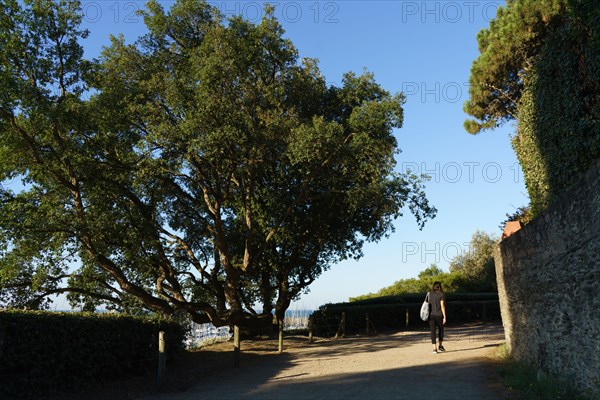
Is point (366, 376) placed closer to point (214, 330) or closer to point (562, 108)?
point (562, 108)

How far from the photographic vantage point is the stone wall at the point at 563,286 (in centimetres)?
640

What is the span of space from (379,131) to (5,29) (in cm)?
1153

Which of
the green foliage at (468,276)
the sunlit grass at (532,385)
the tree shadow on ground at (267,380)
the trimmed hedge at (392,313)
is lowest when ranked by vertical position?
the tree shadow on ground at (267,380)

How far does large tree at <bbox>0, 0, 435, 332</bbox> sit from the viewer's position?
49.4 feet

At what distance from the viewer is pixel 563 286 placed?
7680mm

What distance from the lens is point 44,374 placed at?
30.0 feet

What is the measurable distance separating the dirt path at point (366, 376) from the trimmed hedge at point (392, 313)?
568 cm

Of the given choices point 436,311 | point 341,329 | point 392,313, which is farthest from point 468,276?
point 436,311

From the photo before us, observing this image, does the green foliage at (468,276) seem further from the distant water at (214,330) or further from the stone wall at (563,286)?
the stone wall at (563,286)

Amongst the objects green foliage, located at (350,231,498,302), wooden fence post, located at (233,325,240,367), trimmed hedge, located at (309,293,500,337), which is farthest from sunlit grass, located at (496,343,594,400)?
green foliage, located at (350,231,498,302)

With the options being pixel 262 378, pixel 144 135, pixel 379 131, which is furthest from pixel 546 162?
pixel 144 135

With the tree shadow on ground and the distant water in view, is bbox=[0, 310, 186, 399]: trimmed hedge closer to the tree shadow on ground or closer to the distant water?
the tree shadow on ground

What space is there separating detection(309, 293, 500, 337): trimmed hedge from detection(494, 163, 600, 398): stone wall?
11.6m

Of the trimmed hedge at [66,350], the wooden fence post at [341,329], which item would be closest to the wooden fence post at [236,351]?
the trimmed hedge at [66,350]
